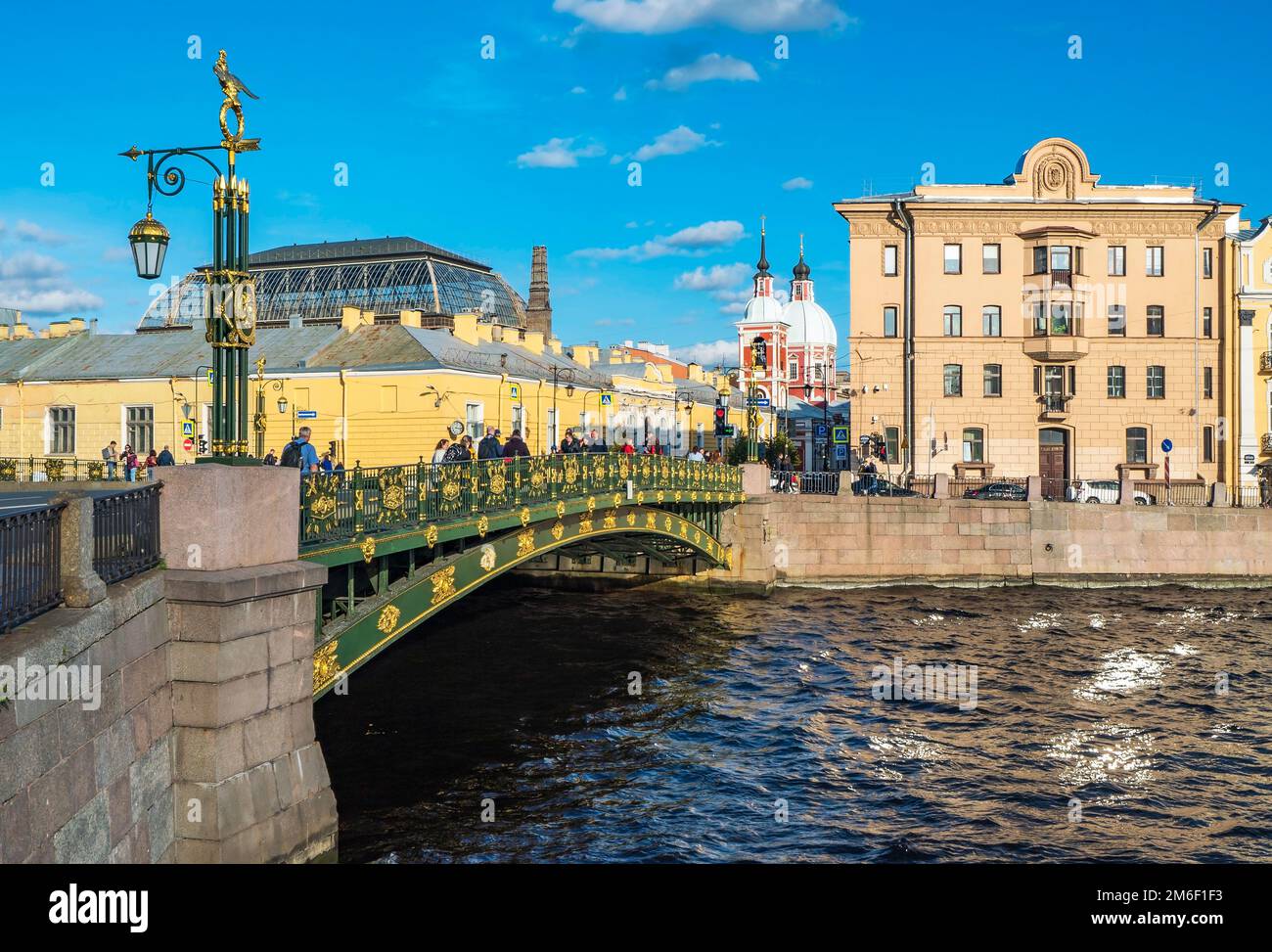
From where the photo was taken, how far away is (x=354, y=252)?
60.2 meters

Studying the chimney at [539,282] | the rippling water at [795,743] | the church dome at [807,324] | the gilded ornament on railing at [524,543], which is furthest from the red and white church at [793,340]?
the gilded ornament on railing at [524,543]

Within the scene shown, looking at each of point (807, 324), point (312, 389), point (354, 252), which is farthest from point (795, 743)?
point (807, 324)

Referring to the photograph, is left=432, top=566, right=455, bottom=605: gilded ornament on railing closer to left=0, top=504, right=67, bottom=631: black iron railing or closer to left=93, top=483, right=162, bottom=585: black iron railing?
left=93, top=483, right=162, bottom=585: black iron railing

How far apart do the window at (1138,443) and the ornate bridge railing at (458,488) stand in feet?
81.9

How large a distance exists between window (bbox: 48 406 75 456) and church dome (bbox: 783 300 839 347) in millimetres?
83473

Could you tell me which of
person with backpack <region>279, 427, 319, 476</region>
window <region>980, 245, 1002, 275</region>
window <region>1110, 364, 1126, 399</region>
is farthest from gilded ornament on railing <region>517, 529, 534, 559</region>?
window <region>1110, 364, 1126, 399</region>

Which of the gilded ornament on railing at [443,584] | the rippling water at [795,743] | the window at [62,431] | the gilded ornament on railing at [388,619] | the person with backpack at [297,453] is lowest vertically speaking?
the rippling water at [795,743]

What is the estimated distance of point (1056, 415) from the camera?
4278cm

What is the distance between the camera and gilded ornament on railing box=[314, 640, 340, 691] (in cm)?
1086

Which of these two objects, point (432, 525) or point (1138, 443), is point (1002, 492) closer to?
point (1138, 443)

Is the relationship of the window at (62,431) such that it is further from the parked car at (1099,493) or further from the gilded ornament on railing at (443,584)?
the parked car at (1099,493)

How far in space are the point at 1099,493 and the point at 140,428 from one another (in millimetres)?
30269

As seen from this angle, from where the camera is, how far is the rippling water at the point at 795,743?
40.4 feet
